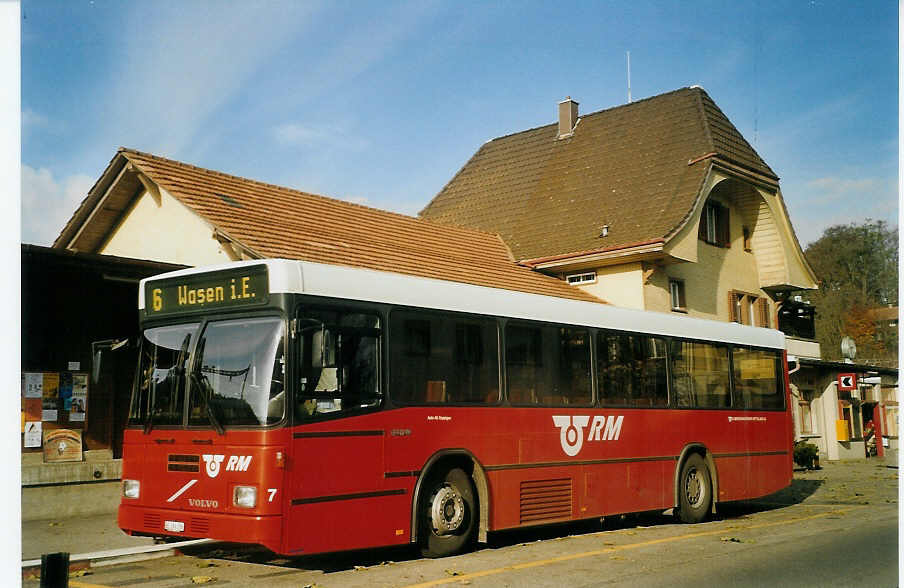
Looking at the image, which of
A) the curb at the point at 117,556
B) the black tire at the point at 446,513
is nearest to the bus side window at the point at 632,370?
the black tire at the point at 446,513

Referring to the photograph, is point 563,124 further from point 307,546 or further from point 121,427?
point 307,546

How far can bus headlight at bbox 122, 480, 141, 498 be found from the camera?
944 centimetres

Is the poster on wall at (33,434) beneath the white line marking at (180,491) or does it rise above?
above

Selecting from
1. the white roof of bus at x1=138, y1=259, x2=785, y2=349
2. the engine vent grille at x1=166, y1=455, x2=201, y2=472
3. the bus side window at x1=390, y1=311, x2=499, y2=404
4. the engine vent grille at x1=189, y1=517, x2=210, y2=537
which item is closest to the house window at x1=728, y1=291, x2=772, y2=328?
the white roof of bus at x1=138, y1=259, x2=785, y2=349

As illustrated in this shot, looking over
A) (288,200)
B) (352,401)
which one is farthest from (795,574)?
(288,200)

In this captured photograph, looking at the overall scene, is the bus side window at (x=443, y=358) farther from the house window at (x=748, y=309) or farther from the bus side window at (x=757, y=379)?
the house window at (x=748, y=309)

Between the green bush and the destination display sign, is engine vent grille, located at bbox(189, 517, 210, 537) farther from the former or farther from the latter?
the green bush

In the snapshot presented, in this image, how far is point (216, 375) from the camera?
8.89 m

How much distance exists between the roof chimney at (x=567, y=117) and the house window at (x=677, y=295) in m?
8.35

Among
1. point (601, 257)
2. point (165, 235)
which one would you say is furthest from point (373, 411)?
point (601, 257)

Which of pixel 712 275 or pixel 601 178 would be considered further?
pixel 601 178

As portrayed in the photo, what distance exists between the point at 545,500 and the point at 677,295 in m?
16.0

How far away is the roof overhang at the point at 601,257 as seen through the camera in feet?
78.4

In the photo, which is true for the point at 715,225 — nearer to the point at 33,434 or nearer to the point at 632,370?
the point at 632,370
